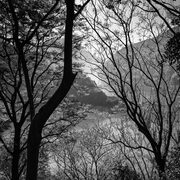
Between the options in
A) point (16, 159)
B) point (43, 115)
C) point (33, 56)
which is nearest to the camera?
point (43, 115)

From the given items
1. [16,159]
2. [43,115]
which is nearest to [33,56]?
[16,159]

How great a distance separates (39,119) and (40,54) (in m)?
4.87

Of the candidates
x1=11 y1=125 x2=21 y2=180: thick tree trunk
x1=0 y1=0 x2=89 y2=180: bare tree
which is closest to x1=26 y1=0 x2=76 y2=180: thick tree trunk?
x1=0 y1=0 x2=89 y2=180: bare tree

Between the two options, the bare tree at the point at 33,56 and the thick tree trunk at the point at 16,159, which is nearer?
the bare tree at the point at 33,56

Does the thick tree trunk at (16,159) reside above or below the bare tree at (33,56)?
below

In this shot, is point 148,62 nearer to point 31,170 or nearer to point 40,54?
point 40,54

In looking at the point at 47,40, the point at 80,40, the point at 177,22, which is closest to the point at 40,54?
the point at 47,40

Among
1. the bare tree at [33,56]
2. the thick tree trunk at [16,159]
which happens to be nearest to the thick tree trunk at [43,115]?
the bare tree at [33,56]

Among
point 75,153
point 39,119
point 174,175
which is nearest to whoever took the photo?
point 39,119

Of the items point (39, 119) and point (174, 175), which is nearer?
point (39, 119)

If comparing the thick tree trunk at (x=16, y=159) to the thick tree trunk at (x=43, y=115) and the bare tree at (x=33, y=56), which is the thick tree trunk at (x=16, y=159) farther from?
the thick tree trunk at (x=43, y=115)

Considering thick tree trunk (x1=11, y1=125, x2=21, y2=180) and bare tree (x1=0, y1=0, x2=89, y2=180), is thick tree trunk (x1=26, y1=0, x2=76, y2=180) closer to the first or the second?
bare tree (x1=0, y1=0, x2=89, y2=180)

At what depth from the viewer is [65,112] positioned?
25.3 feet

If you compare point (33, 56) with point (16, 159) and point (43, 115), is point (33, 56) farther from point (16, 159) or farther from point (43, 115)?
point (43, 115)
